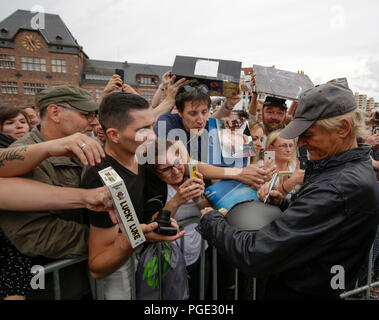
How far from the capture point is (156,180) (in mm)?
1810

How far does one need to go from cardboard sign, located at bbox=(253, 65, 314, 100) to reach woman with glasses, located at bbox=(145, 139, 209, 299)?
5.38 ft

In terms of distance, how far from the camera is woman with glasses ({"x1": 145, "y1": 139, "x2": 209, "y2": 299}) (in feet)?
5.32

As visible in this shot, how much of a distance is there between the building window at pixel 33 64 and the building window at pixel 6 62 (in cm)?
148

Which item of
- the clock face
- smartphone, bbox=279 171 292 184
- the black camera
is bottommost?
the black camera

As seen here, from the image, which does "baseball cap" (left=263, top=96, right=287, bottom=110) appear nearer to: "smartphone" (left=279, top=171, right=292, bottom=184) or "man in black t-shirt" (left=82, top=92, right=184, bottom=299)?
"smartphone" (left=279, top=171, right=292, bottom=184)

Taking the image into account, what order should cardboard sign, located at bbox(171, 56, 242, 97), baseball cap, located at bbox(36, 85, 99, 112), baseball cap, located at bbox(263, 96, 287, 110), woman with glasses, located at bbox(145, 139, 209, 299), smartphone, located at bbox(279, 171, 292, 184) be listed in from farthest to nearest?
baseball cap, located at bbox(263, 96, 287, 110), cardboard sign, located at bbox(171, 56, 242, 97), smartphone, located at bbox(279, 171, 292, 184), baseball cap, located at bbox(36, 85, 99, 112), woman with glasses, located at bbox(145, 139, 209, 299)

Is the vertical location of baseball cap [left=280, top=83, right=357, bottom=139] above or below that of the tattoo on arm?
above

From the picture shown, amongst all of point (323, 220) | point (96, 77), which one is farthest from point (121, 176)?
point (96, 77)

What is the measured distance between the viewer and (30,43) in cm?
3594

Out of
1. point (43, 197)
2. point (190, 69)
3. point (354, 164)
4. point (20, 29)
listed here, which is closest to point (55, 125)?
point (43, 197)

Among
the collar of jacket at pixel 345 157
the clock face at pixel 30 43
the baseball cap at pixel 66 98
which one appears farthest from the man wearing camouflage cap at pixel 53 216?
the clock face at pixel 30 43

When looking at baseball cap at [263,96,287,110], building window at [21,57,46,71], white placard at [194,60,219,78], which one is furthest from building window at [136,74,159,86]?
white placard at [194,60,219,78]

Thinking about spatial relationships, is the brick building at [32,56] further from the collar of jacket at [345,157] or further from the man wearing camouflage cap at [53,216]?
the collar of jacket at [345,157]

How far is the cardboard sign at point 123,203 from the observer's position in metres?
1.02
